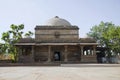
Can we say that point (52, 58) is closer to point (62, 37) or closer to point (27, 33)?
point (62, 37)

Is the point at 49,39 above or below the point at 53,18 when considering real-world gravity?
below

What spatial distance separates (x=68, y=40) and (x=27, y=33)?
1019cm

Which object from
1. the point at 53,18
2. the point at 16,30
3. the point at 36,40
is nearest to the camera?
the point at 36,40

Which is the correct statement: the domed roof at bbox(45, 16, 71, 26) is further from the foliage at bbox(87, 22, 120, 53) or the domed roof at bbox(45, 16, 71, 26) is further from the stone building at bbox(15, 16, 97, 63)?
the foliage at bbox(87, 22, 120, 53)

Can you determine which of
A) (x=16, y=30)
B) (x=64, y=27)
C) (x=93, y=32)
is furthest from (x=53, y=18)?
(x=93, y=32)

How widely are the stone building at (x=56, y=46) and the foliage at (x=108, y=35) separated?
18.9 ft

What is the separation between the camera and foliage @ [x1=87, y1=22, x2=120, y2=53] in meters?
40.5

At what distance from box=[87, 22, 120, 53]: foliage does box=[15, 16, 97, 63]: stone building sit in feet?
18.9

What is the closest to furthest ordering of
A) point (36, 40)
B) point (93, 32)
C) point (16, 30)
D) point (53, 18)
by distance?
1. point (36, 40)
2. point (16, 30)
3. point (53, 18)
4. point (93, 32)

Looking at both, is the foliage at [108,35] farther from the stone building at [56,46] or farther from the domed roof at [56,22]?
the domed roof at [56,22]

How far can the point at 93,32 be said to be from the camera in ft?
158

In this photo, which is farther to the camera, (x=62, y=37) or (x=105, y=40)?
(x=105, y=40)
